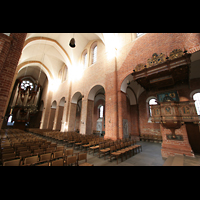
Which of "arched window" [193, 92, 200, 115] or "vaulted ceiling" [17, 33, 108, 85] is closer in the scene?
"arched window" [193, 92, 200, 115]

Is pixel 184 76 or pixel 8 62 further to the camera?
pixel 184 76

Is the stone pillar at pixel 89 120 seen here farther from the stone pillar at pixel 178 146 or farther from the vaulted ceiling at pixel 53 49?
the vaulted ceiling at pixel 53 49

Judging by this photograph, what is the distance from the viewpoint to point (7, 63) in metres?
2.79

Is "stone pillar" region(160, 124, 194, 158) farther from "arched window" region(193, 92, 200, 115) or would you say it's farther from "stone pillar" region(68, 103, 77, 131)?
"stone pillar" region(68, 103, 77, 131)

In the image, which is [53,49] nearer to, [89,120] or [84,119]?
[84,119]

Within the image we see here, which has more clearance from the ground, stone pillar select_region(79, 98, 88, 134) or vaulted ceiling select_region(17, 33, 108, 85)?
vaulted ceiling select_region(17, 33, 108, 85)

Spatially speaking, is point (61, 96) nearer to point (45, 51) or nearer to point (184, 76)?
point (45, 51)

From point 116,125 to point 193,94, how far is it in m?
6.79

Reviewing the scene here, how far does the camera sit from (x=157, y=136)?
9.80 meters

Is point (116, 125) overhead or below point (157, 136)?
overhead

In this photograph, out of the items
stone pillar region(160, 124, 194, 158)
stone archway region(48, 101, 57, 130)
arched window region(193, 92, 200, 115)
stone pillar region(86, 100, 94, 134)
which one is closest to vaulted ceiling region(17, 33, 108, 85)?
stone archway region(48, 101, 57, 130)

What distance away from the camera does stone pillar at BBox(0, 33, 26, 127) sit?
8.23 ft
